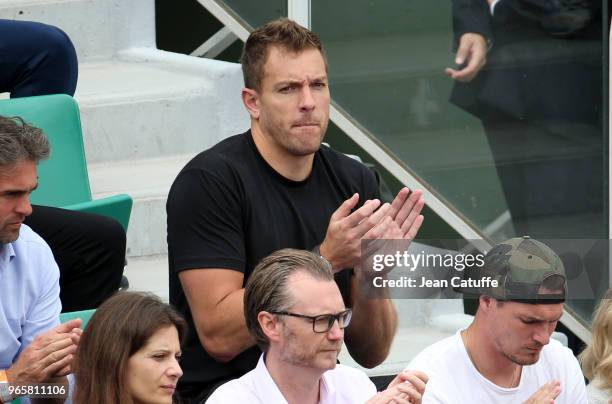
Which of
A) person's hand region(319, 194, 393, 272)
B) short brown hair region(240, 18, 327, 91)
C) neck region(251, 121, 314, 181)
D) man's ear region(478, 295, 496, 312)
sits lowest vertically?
man's ear region(478, 295, 496, 312)

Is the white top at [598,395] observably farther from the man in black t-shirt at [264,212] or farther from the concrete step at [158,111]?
the concrete step at [158,111]

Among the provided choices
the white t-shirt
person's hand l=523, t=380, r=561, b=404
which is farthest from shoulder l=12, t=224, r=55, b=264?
person's hand l=523, t=380, r=561, b=404

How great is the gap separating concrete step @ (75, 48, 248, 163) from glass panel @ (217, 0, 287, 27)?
0.21m

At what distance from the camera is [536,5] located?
4086 mm

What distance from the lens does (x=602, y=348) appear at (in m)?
3.25

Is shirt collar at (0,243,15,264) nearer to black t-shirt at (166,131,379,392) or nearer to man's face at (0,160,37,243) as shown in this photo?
man's face at (0,160,37,243)

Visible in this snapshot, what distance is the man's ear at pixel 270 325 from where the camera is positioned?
2.54 m

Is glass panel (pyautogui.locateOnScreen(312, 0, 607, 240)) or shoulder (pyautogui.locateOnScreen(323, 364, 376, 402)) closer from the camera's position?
shoulder (pyautogui.locateOnScreen(323, 364, 376, 402))

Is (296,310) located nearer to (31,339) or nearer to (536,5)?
(31,339)

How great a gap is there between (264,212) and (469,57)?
4.64 feet

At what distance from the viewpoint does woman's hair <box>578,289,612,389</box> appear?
320 cm

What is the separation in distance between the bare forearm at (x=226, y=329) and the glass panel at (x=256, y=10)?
77.3 inches

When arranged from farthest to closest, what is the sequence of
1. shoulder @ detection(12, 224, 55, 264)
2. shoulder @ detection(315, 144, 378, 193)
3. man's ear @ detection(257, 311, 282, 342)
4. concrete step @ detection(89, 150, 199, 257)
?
concrete step @ detection(89, 150, 199, 257), shoulder @ detection(315, 144, 378, 193), shoulder @ detection(12, 224, 55, 264), man's ear @ detection(257, 311, 282, 342)

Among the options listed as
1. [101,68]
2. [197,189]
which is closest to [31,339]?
[197,189]
